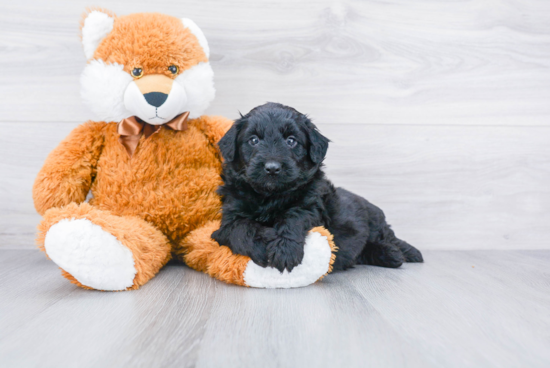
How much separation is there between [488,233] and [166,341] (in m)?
1.56

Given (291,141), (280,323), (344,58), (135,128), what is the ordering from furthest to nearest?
(344,58) < (135,128) < (291,141) < (280,323)

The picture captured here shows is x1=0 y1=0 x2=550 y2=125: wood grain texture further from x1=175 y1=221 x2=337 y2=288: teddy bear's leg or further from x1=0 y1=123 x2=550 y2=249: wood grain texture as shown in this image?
x1=175 y1=221 x2=337 y2=288: teddy bear's leg

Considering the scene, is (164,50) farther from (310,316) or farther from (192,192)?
(310,316)

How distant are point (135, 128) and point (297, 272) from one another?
2.23 ft

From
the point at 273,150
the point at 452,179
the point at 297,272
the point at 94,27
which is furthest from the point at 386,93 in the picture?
the point at 94,27

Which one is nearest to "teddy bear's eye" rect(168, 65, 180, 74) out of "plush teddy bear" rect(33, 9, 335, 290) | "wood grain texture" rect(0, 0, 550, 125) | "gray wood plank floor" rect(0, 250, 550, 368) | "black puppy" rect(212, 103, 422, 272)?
"plush teddy bear" rect(33, 9, 335, 290)

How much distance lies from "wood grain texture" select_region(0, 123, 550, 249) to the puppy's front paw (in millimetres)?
710

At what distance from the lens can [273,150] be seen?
114 cm

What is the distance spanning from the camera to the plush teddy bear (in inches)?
48.0

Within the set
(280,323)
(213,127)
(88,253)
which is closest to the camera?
(280,323)

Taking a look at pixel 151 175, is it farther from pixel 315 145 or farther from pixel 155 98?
pixel 315 145

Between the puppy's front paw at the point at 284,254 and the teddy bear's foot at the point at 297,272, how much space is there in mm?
34

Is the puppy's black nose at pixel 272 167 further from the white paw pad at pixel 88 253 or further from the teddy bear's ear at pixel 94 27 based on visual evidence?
the teddy bear's ear at pixel 94 27

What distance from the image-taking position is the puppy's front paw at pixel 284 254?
1.10 m
